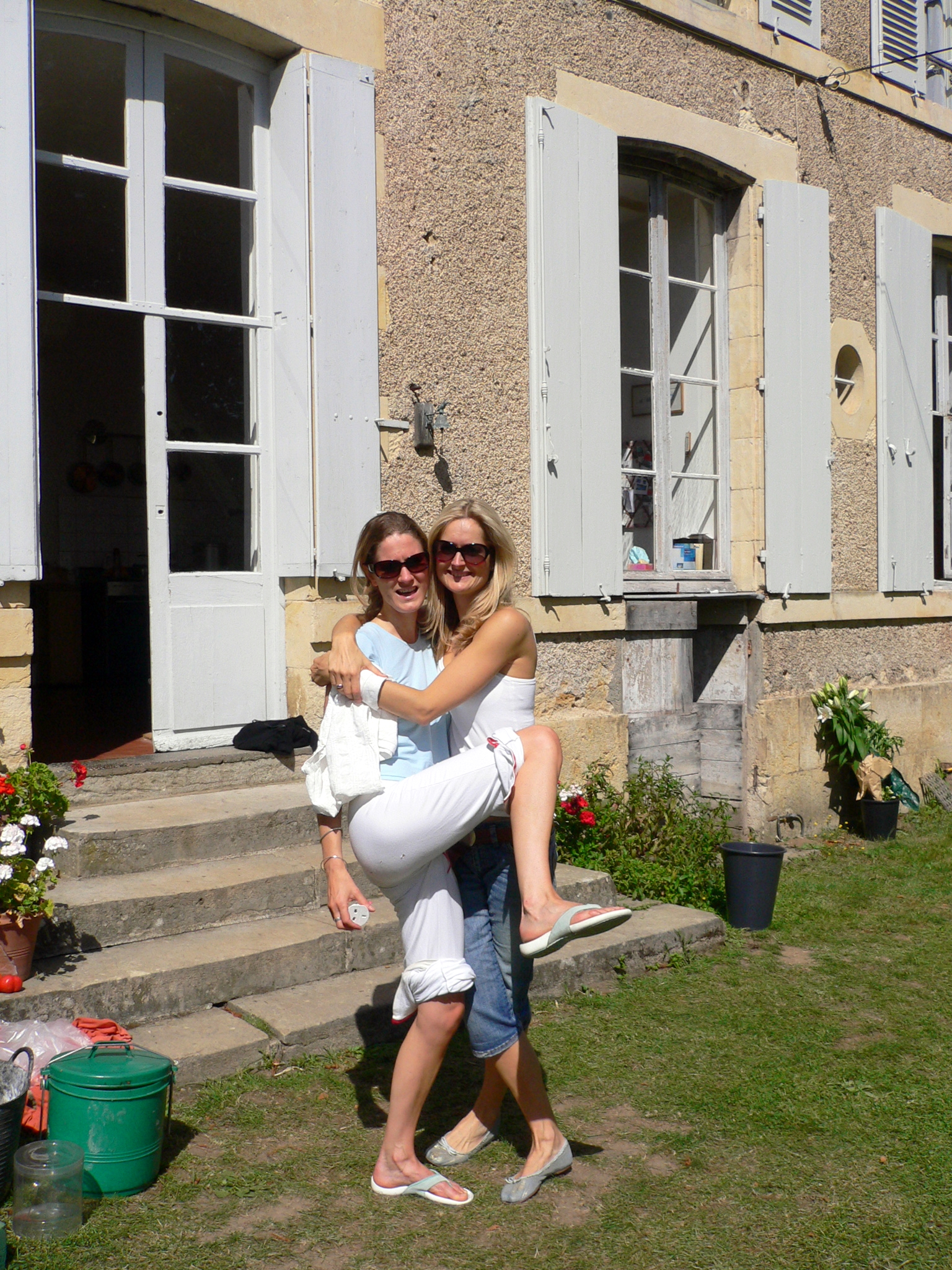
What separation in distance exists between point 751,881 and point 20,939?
3.02 metres

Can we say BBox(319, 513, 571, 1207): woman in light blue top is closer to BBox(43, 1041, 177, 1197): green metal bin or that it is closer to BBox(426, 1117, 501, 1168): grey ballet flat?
BBox(426, 1117, 501, 1168): grey ballet flat

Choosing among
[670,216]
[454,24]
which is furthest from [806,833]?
[454,24]

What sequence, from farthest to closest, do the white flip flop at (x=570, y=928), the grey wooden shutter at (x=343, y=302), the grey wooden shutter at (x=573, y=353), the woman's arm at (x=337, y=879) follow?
1. the grey wooden shutter at (x=573, y=353)
2. the grey wooden shutter at (x=343, y=302)
3. the woman's arm at (x=337, y=879)
4. the white flip flop at (x=570, y=928)

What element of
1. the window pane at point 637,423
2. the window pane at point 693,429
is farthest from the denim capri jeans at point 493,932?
the window pane at point 693,429

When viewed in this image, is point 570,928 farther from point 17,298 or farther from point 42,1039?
point 17,298

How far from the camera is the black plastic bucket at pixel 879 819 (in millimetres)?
7199

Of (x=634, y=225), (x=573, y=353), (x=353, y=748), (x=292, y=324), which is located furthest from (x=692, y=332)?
(x=353, y=748)

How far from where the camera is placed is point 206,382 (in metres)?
5.04

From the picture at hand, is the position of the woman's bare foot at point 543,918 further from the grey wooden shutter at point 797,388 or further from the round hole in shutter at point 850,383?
the round hole in shutter at point 850,383

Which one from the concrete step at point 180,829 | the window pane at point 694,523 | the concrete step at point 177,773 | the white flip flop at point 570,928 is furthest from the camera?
the window pane at point 694,523

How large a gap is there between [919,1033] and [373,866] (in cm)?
227

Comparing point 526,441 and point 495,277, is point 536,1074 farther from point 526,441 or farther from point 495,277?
point 495,277

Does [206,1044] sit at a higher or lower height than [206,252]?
lower

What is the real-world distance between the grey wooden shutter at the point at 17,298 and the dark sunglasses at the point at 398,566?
1881 mm
